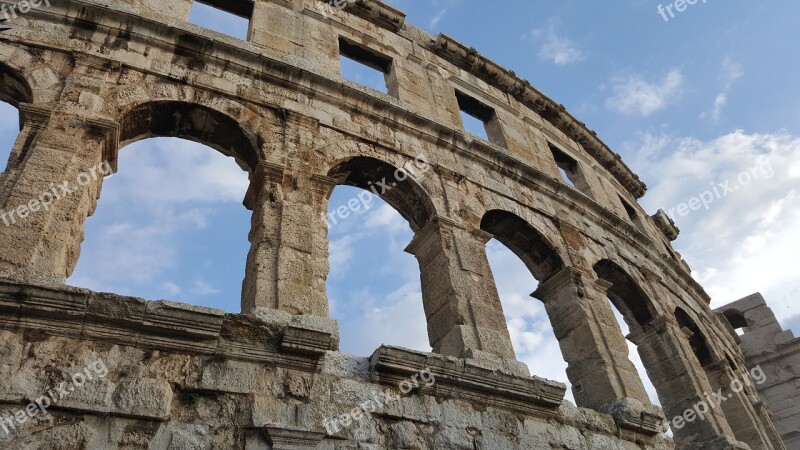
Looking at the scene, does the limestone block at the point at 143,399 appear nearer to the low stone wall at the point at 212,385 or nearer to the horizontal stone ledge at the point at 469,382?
the low stone wall at the point at 212,385

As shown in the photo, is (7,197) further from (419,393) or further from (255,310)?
(419,393)

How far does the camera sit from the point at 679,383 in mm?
7906

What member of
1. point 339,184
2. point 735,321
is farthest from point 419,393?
point 735,321

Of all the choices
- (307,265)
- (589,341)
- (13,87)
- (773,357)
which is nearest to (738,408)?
(589,341)

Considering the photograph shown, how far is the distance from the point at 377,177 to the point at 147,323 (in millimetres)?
3671

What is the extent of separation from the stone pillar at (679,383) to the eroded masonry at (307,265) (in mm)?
36

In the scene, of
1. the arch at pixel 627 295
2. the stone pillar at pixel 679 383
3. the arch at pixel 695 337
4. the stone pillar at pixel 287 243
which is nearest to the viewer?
the stone pillar at pixel 287 243

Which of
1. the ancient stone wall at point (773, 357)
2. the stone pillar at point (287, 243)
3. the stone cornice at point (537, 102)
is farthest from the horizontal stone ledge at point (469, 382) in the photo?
the ancient stone wall at point (773, 357)

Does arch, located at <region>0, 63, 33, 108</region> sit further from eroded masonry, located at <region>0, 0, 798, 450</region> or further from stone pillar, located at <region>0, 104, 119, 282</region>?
stone pillar, located at <region>0, 104, 119, 282</region>

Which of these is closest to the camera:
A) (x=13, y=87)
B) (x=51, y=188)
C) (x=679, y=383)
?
(x=51, y=188)

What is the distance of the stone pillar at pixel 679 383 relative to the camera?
744 centimetres

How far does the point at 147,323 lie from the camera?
402 cm

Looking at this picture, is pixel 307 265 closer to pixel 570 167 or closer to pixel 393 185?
pixel 393 185

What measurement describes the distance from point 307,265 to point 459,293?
5.37 feet
